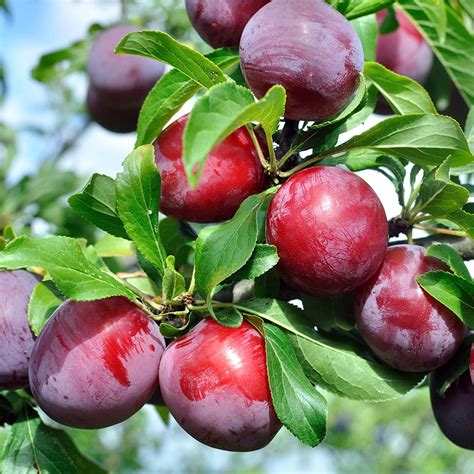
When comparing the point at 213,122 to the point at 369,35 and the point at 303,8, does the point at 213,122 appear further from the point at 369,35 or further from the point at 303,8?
the point at 369,35

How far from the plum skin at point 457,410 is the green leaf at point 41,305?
21.4 inches

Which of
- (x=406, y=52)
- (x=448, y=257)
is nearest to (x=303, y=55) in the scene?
(x=448, y=257)

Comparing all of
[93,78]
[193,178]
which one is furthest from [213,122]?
[93,78]

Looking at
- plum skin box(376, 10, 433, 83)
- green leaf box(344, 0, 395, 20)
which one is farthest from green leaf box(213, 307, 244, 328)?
plum skin box(376, 10, 433, 83)

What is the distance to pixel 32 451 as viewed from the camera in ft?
3.37

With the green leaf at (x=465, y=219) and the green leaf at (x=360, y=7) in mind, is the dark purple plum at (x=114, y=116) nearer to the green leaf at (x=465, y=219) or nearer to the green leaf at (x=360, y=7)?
the green leaf at (x=360, y=7)

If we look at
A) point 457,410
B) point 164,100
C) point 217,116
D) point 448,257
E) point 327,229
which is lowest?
point 457,410

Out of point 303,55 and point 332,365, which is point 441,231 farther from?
point 303,55

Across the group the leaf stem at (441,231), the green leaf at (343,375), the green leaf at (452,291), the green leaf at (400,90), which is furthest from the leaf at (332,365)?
the green leaf at (400,90)

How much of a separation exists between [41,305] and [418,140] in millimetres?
540

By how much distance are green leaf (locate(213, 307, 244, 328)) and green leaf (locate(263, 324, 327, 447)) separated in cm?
5

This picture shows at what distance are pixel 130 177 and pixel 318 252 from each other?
249 millimetres

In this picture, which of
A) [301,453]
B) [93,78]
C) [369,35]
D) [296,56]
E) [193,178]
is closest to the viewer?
[193,178]

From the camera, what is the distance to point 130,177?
2.82 ft
